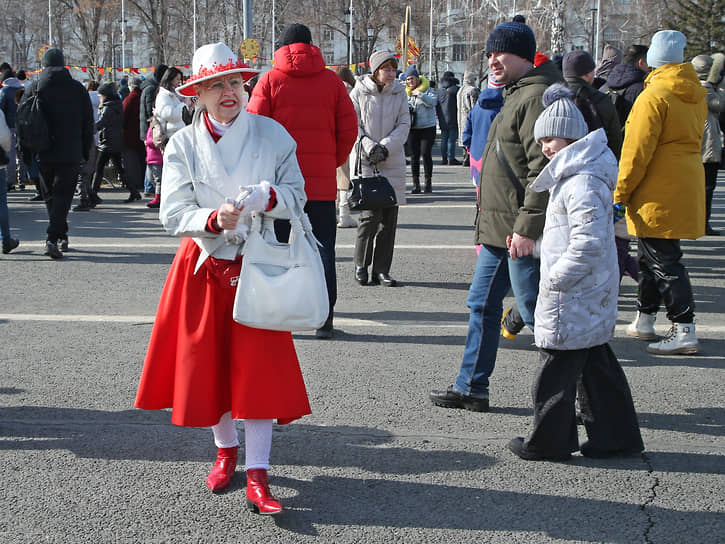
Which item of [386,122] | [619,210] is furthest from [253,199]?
[386,122]

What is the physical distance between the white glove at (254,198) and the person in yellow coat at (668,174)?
3.13 metres

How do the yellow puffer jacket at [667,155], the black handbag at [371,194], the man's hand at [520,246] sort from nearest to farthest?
the man's hand at [520,246], the yellow puffer jacket at [667,155], the black handbag at [371,194]

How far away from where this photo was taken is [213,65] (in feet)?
11.7

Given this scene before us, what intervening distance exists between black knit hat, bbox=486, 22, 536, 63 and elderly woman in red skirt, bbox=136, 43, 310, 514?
1.45 meters

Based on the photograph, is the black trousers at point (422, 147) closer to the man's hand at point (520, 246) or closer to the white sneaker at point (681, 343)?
the white sneaker at point (681, 343)

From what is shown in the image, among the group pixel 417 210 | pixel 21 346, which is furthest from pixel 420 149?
pixel 21 346

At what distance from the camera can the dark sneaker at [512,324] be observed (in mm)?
6055

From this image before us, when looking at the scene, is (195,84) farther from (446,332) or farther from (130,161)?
(130,161)

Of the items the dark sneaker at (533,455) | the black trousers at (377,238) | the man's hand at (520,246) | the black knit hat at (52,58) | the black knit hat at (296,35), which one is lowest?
the dark sneaker at (533,455)

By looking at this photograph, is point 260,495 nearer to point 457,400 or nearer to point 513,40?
point 457,400

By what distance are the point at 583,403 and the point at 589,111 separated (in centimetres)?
276

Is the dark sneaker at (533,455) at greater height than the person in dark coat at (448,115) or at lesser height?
lesser

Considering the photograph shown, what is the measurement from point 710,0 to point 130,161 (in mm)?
40622

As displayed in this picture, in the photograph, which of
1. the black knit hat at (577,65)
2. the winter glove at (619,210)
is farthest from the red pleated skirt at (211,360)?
the black knit hat at (577,65)
